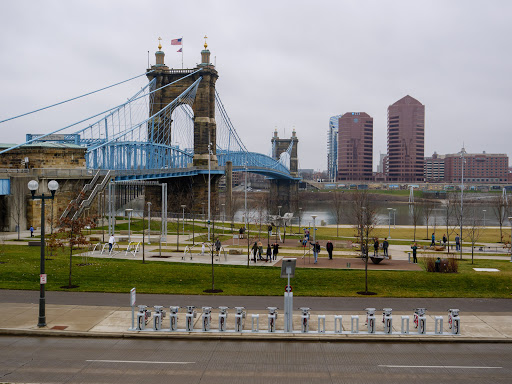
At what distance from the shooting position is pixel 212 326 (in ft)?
52.2

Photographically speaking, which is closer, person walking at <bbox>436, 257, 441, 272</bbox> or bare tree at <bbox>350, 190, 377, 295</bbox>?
bare tree at <bbox>350, 190, 377, 295</bbox>

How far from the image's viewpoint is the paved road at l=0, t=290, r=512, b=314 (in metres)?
18.7

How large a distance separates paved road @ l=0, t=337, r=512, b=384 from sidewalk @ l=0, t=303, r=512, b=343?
0.99ft

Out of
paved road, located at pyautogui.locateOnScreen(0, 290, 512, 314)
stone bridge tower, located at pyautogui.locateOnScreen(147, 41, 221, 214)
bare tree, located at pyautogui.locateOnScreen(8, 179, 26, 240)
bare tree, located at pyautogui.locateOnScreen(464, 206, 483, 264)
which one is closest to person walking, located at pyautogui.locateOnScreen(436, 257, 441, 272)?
bare tree, located at pyautogui.locateOnScreen(464, 206, 483, 264)

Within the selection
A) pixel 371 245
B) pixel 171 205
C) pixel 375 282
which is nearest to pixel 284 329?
pixel 375 282

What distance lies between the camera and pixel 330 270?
26141 mm

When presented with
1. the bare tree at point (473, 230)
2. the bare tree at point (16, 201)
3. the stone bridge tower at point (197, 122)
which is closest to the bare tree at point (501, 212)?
the bare tree at point (473, 230)

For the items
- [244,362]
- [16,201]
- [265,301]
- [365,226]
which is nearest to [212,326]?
[244,362]

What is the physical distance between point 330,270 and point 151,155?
45648 mm

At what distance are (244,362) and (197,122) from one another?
222 ft

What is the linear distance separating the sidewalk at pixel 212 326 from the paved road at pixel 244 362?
30 cm

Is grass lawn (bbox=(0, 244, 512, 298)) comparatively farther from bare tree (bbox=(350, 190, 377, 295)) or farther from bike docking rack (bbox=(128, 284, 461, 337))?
bike docking rack (bbox=(128, 284, 461, 337))

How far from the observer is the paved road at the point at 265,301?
18672 millimetres

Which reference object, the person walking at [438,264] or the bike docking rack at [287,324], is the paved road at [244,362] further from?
the person walking at [438,264]
